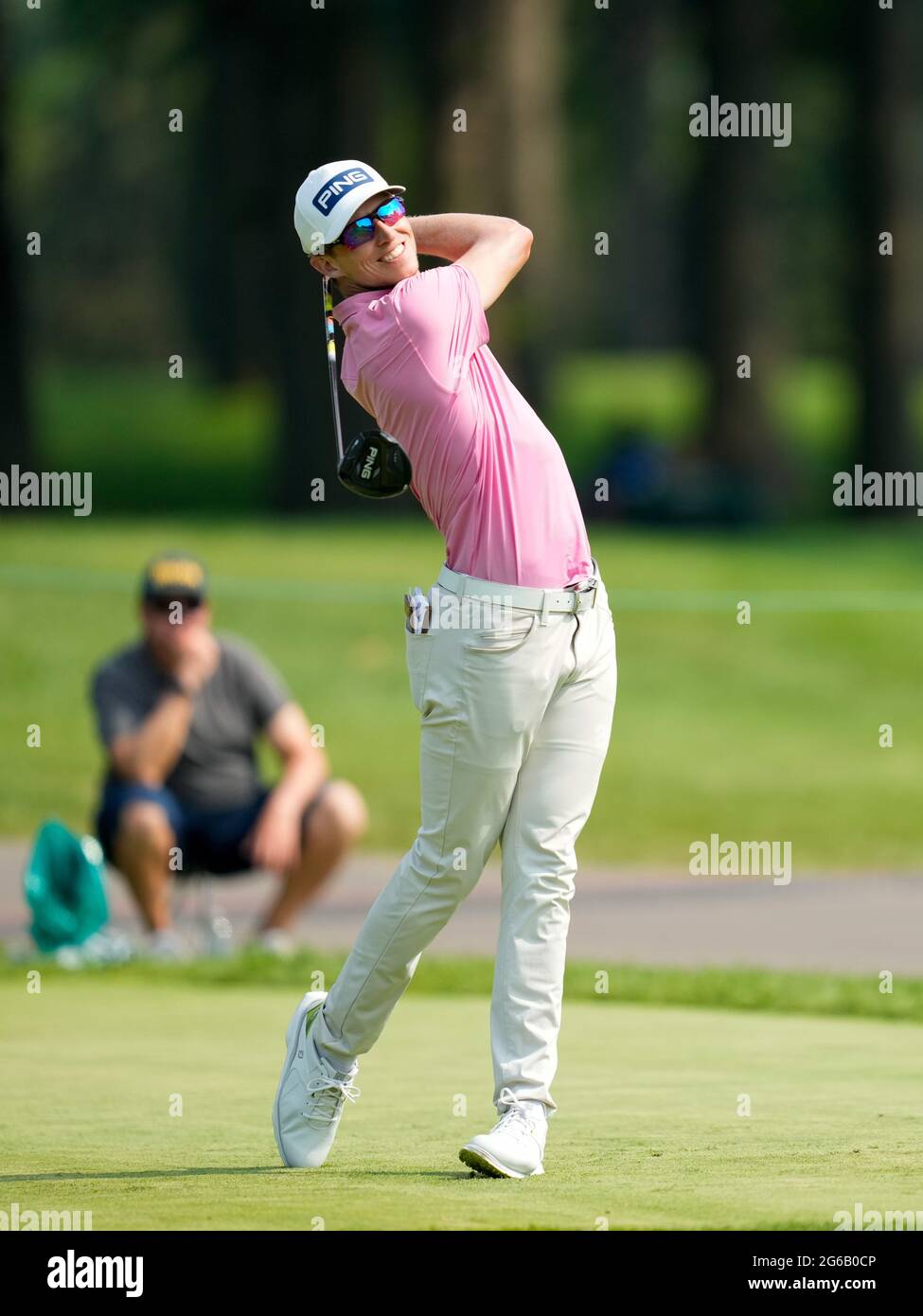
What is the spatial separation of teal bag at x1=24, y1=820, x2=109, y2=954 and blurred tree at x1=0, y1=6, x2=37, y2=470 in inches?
648

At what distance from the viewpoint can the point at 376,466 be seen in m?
5.32

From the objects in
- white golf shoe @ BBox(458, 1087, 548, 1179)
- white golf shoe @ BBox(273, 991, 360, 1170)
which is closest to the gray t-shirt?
white golf shoe @ BBox(273, 991, 360, 1170)

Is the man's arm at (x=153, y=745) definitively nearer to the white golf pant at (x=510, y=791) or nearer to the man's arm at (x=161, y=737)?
the man's arm at (x=161, y=737)

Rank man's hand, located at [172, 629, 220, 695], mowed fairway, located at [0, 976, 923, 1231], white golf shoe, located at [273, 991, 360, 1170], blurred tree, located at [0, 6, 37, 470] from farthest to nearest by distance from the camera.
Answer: blurred tree, located at [0, 6, 37, 470] < man's hand, located at [172, 629, 220, 695] < white golf shoe, located at [273, 991, 360, 1170] < mowed fairway, located at [0, 976, 923, 1231]

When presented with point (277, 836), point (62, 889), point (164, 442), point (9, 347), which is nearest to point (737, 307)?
point (9, 347)

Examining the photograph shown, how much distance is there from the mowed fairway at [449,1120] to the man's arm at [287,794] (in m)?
1.11

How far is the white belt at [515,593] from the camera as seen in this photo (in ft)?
17.6

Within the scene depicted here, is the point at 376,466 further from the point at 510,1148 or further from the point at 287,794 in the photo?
the point at 287,794

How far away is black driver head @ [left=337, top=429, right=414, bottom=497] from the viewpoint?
531cm

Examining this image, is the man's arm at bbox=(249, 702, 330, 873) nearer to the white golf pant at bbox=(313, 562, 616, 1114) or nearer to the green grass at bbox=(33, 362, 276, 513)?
the white golf pant at bbox=(313, 562, 616, 1114)

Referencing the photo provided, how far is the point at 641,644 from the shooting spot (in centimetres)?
1917

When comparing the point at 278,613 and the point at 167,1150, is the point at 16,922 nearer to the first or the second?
the point at 167,1150

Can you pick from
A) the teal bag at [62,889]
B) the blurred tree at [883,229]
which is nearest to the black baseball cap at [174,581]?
the teal bag at [62,889]

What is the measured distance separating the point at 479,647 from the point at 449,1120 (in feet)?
4.72
